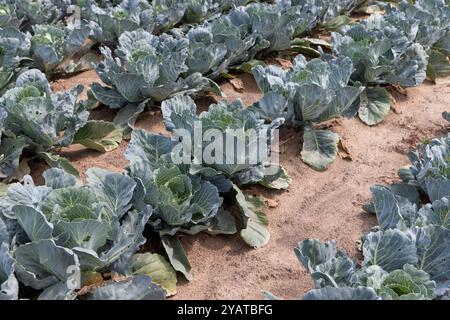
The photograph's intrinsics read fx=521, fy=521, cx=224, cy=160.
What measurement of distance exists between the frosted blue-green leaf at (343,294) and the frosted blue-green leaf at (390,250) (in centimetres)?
44

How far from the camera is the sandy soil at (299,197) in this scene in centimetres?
316

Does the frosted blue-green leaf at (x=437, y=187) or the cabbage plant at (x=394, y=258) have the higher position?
the cabbage plant at (x=394, y=258)

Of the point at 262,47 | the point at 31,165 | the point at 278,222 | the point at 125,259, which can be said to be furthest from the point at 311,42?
the point at 125,259

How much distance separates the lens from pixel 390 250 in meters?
2.81

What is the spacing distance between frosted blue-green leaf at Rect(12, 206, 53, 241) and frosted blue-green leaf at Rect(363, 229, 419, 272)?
1672 mm

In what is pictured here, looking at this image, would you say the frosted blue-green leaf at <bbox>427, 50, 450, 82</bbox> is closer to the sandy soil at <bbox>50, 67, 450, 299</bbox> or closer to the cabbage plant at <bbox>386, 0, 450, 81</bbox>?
the cabbage plant at <bbox>386, 0, 450, 81</bbox>

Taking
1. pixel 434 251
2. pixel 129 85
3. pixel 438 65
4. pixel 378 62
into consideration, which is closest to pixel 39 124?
pixel 129 85

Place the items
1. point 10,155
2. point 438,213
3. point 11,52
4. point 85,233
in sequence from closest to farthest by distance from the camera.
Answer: point 85,233 < point 438,213 < point 10,155 < point 11,52

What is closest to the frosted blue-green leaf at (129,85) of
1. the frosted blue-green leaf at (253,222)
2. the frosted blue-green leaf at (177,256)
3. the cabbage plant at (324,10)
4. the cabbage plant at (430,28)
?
the frosted blue-green leaf at (253,222)

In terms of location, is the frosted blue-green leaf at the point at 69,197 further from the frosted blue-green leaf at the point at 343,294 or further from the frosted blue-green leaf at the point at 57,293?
the frosted blue-green leaf at the point at 343,294

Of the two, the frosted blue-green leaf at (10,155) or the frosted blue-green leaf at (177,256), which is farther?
the frosted blue-green leaf at (10,155)

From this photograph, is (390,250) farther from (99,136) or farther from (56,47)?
(56,47)

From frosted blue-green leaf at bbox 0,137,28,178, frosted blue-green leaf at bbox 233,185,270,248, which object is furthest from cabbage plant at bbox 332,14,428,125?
frosted blue-green leaf at bbox 0,137,28,178

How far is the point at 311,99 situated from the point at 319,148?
44 cm
